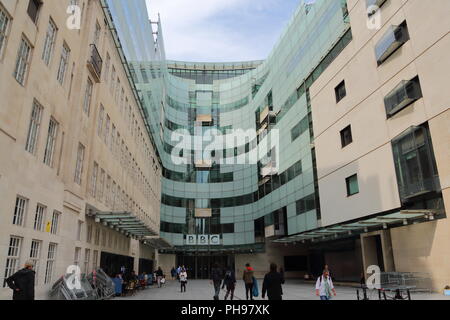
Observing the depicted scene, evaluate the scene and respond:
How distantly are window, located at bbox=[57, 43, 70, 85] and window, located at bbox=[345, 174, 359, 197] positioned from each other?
73.3 feet

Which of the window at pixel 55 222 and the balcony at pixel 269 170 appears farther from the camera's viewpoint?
the balcony at pixel 269 170

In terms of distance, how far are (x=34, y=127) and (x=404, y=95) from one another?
70.0ft

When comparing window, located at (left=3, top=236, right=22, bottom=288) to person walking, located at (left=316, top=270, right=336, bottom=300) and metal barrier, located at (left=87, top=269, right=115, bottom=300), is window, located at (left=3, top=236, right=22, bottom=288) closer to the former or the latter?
metal barrier, located at (left=87, top=269, right=115, bottom=300)

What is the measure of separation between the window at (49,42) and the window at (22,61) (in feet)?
4.60

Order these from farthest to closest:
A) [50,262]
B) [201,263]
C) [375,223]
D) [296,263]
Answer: [201,263] < [296,263] < [375,223] < [50,262]

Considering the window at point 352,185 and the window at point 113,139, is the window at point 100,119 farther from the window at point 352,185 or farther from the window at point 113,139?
the window at point 352,185

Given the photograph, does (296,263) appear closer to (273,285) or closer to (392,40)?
(392,40)

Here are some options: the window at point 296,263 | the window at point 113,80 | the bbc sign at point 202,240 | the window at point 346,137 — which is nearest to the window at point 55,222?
the window at point 113,80

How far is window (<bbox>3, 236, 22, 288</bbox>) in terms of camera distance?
40.3 ft

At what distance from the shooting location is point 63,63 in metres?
17.4

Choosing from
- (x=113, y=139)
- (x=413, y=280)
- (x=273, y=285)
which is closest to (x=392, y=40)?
(x=413, y=280)

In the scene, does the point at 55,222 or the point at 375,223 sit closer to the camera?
the point at 55,222

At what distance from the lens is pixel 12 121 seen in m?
12.2

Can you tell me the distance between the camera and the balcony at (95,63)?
19.8 metres
